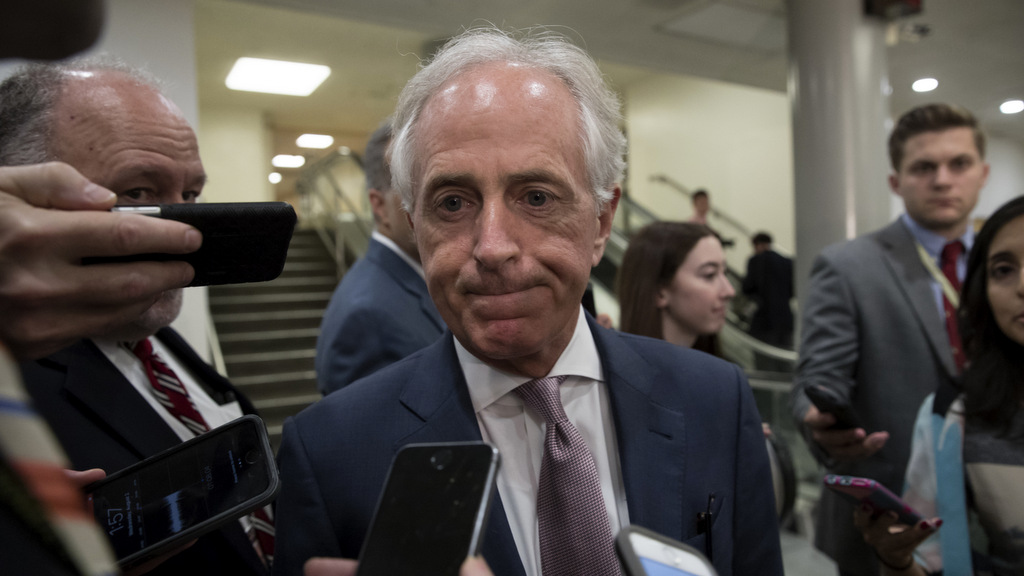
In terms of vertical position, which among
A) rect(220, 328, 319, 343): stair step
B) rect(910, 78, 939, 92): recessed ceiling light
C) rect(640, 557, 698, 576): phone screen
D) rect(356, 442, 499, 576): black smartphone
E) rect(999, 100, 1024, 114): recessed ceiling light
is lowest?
rect(220, 328, 319, 343): stair step

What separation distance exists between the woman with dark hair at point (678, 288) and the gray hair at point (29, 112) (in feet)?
7.01

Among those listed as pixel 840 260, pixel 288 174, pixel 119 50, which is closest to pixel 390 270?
pixel 840 260

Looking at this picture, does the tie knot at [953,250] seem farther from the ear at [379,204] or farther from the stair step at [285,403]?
the stair step at [285,403]

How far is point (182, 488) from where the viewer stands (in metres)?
0.95

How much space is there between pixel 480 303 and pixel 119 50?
363 centimetres

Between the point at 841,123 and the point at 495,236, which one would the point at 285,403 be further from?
the point at 495,236

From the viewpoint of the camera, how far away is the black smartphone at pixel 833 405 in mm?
1888

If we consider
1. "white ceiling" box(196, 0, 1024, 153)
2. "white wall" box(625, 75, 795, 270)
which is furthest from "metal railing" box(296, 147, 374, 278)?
"white wall" box(625, 75, 795, 270)

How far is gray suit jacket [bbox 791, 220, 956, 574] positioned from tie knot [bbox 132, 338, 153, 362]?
84.0 inches

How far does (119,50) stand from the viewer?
3.69m

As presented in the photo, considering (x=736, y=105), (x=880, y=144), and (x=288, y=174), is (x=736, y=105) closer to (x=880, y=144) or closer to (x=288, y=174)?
(x=880, y=144)

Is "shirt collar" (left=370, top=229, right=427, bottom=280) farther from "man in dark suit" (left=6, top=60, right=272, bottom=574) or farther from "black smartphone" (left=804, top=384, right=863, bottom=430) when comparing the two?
"black smartphone" (left=804, top=384, right=863, bottom=430)

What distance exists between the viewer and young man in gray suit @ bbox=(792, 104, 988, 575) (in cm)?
250

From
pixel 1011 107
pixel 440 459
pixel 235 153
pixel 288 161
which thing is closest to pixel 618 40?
pixel 1011 107
